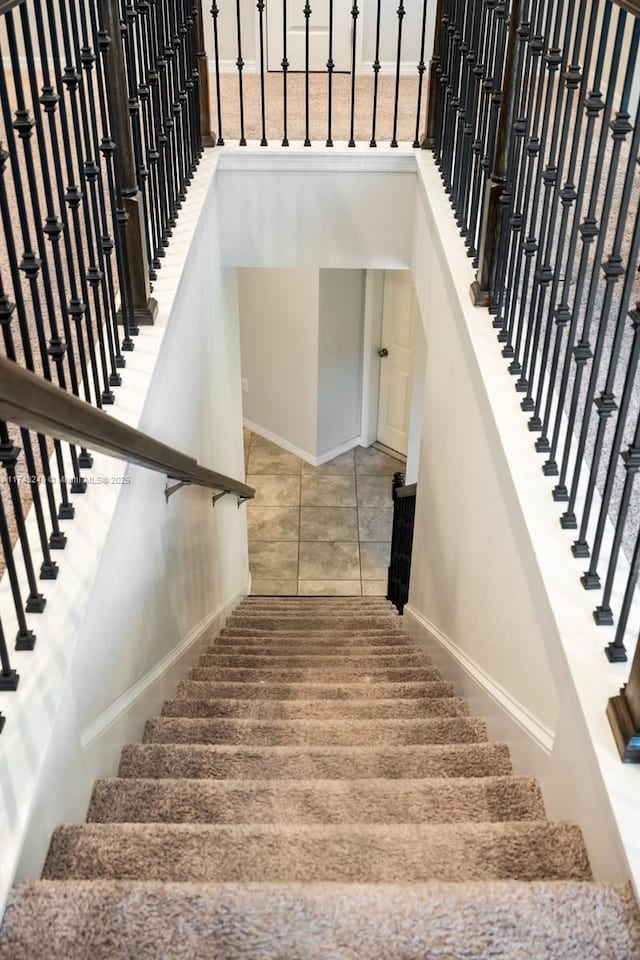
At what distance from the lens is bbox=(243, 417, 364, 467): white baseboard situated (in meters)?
8.61

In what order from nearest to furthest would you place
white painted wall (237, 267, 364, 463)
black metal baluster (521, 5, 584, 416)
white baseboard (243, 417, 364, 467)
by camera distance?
1. black metal baluster (521, 5, 584, 416)
2. white painted wall (237, 267, 364, 463)
3. white baseboard (243, 417, 364, 467)

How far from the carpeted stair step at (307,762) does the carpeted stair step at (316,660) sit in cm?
121

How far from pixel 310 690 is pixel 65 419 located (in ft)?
5.47

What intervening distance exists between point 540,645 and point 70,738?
102 cm

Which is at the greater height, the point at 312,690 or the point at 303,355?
the point at 312,690

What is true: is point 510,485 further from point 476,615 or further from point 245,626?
point 245,626

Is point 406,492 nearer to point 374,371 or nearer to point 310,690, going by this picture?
point 310,690

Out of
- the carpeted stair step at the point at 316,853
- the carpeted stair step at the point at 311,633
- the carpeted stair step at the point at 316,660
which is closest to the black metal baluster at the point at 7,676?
the carpeted stair step at the point at 316,853

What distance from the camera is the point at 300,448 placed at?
8.66m

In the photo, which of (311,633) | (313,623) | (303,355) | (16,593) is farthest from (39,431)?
(303,355)

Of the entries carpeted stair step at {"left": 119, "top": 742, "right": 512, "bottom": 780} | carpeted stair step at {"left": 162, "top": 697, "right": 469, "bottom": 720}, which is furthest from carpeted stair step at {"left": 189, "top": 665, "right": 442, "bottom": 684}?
carpeted stair step at {"left": 119, "top": 742, "right": 512, "bottom": 780}

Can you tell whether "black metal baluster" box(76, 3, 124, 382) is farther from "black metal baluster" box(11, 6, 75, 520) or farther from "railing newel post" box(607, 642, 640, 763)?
"railing newel post" box(607, 642, 640, 763)

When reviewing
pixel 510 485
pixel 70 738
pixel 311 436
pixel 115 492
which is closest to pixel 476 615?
pixel 510 485

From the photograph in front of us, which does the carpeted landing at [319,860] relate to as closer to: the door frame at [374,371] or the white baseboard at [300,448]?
the door frame at [374,371]
